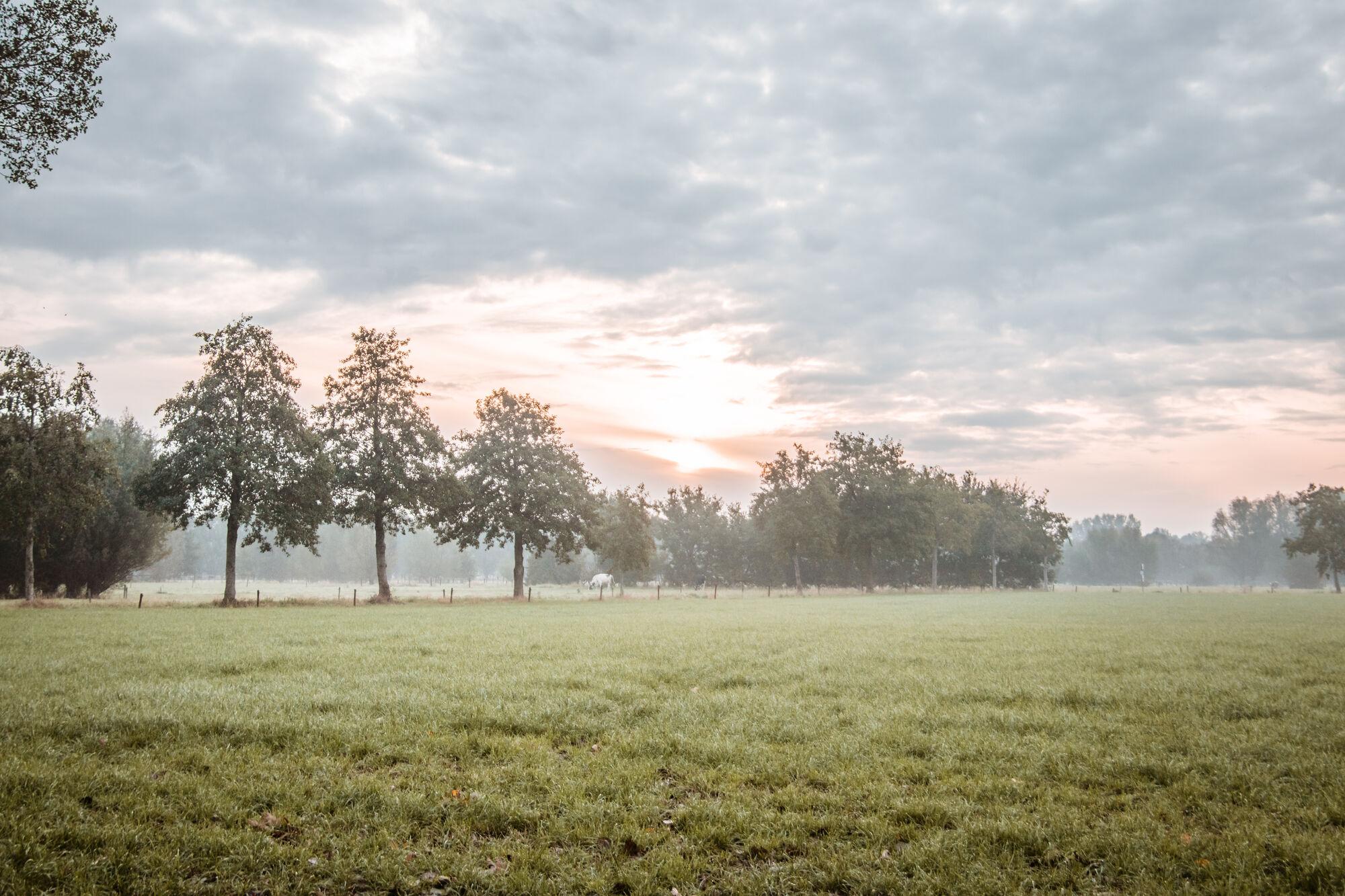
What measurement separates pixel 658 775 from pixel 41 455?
51653mm

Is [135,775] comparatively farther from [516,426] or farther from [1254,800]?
[516,426]

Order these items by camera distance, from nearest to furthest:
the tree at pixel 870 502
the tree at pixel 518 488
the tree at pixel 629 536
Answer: the tree at pixel 518 488, the tree at pixel 629 536, the tree at pixel 870 502

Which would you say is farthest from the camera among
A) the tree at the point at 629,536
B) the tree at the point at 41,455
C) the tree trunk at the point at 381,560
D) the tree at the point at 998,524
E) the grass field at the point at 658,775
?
the tree at the point at 998,524

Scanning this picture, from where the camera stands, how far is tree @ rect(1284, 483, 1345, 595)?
325 feet

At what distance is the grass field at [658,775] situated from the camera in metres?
6.30

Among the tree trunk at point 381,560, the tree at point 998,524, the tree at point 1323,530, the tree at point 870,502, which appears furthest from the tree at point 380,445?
the tree at point 1323,530

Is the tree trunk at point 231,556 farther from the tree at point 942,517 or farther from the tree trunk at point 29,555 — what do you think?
the tree at point 942,517

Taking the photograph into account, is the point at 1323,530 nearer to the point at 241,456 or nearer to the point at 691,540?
the point at 691,540

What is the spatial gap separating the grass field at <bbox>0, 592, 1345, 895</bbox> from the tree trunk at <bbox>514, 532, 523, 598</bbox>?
47.1m

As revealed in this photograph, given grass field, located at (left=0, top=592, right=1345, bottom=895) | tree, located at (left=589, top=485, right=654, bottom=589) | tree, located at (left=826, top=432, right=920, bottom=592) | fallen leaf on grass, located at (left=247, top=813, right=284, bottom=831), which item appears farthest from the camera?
tree, located at (left=826, top=432, right=920, bottom=592)

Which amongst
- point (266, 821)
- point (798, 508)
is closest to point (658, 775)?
point (266, 821)

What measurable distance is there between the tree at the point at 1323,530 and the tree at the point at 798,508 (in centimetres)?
6477

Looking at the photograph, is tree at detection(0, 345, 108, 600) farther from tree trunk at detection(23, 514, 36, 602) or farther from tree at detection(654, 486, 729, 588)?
tree at detection(654, 486, 729, 588)

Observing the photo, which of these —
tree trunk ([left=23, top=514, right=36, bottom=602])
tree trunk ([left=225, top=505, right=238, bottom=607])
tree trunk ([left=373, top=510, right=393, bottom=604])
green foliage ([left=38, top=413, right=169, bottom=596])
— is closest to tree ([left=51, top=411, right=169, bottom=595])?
green foliage ([left=38, top=413, right=169, bottom=596])
